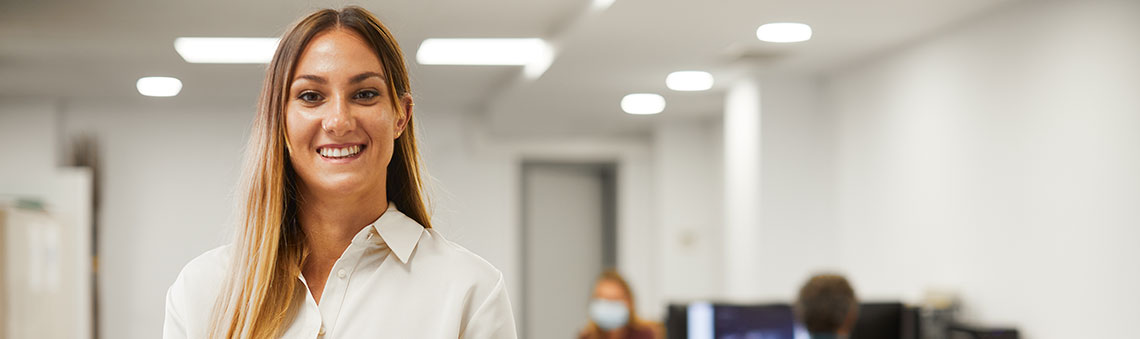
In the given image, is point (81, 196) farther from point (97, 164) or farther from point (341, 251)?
point (341, 251)

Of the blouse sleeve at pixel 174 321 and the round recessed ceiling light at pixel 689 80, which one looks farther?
the round recessed ceiling light at pixel 689 80

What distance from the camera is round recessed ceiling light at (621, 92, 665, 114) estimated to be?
6996mm

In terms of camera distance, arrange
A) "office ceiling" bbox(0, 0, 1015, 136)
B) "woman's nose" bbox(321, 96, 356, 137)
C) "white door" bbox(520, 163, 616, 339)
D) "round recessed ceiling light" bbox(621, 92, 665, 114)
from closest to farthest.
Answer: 1. "woman's nose" bbox(321, 96, 356, 137)
2. "office ceiling" bbox(0, 0, 1015, 136)
3. "round recessed ceiling light" bbox(621, 92, 665, 114)
4. "white door" bbox(520, 163, 616, 339)

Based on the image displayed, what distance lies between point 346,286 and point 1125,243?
331cm

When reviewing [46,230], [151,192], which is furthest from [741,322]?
[151,192]

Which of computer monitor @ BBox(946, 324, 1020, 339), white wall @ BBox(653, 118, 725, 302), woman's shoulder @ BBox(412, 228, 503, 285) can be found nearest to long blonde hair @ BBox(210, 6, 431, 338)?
woman's shoulder @ BBox(412, 228, 503, 285)

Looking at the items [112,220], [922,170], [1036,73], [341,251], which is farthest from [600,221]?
[341,251]

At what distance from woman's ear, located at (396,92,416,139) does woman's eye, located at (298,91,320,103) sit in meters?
0.09

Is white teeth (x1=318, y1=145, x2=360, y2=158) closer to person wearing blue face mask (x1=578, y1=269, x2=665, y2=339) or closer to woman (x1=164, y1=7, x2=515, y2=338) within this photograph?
woman (x1=164, y1=7, x2=515, y2=338)

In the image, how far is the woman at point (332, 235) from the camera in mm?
1188

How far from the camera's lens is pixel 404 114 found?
125 centimetres

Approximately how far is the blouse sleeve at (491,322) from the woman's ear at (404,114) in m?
0.19

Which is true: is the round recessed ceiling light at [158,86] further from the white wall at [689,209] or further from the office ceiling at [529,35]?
the white wall at [689,209]

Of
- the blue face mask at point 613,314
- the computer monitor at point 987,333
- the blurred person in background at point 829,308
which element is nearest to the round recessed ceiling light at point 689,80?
the blue face mask at point 613,314
